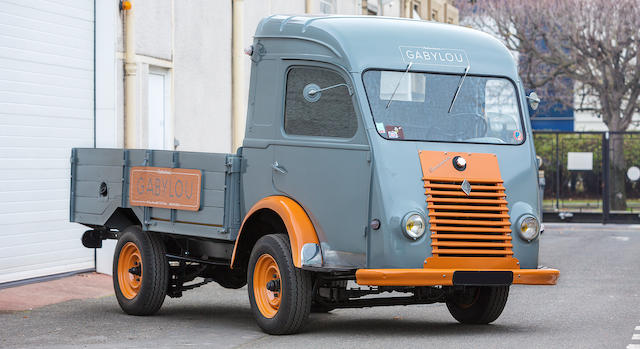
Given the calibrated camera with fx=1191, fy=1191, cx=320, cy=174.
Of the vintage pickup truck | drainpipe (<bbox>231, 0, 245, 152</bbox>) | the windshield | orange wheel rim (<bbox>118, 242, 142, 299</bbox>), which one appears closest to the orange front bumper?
the vintage pickup truck

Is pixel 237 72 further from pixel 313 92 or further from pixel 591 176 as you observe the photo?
pixel 591 176

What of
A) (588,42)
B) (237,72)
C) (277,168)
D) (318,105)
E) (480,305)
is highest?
(588,42)

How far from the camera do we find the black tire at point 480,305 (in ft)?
35.7

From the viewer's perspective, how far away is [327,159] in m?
10.2

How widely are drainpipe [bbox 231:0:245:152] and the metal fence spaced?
12.6 meters

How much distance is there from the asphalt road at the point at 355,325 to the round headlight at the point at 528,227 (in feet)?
2.81

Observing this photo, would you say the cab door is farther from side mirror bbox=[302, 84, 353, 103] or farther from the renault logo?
the renault logo

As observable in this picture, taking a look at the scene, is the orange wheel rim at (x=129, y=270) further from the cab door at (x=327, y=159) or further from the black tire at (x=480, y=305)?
the black tire at (x=480, y=305)

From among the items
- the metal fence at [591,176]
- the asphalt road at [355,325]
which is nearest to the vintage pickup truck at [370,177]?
the asphalt road at [355,325]

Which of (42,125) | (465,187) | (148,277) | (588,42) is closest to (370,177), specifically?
(465,187)

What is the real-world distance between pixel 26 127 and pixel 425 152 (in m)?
6.48

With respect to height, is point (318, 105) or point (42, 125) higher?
Answer: point (318, 105)

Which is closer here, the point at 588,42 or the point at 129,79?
the point at 129,79

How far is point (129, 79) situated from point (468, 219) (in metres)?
7.66
